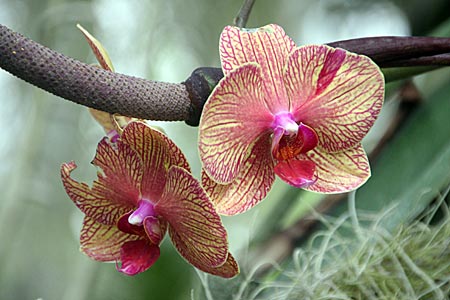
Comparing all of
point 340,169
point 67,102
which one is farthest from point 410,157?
point 67,102

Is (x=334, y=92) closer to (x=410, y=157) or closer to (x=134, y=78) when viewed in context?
(x=134, y=78)

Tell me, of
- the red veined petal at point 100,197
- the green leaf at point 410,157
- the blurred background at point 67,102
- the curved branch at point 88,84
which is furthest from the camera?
the blurred background at point 67,102

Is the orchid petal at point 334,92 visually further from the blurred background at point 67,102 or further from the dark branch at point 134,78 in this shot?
the blurred background at point 67,102

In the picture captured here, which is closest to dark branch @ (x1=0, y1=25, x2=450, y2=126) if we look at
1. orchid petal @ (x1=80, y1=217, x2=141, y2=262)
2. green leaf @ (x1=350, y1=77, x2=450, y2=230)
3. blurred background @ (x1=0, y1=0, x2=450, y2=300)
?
orchid petal @ (x1=80, y1=217, x2=141, y2=262)

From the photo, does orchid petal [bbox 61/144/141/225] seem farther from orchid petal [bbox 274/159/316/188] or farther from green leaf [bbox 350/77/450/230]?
green leaf [bbox 350/77/450/230]

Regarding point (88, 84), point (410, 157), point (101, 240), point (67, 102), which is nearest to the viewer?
point (88, 84)

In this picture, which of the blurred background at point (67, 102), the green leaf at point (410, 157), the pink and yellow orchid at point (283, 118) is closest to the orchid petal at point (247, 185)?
the pink and yellow orchid at point (283, 118)

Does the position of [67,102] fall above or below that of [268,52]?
above
